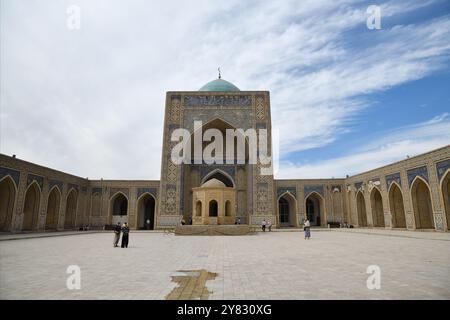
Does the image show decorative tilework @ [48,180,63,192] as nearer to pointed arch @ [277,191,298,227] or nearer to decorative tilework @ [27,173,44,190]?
decorative tilework @ [27,173,44,190]

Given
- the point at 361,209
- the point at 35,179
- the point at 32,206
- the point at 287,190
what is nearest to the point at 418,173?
the point at 361,209

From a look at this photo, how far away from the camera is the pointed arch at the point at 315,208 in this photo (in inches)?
871

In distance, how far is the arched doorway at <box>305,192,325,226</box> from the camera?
23031 mm

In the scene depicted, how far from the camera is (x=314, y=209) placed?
23.8m

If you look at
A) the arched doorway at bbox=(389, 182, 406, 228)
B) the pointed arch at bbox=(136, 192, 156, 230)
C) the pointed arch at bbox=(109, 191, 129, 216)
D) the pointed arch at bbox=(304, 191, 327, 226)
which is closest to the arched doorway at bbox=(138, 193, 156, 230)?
the pointed arch at bbox=(136, 192, 156, 230)

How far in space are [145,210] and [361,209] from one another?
51.7 feet

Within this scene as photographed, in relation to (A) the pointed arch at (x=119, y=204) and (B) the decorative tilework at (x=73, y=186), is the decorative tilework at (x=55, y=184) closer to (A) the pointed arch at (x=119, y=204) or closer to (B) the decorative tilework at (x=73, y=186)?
(B) the decorative tilework at (x=73, y=186)

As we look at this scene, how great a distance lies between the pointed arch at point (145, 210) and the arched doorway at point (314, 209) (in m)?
12.0

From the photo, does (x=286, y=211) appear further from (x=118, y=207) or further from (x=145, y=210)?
(x=118, y=207)

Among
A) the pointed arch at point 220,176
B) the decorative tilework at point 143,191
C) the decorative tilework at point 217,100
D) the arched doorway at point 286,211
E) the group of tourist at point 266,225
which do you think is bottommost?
the group of tourist at point 266,225

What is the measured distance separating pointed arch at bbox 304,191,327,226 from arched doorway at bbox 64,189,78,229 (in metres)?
16.0

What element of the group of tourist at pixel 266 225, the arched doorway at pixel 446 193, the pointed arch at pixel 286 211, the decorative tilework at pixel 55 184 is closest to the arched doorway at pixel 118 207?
the decorative tilework at pixel 55 184
